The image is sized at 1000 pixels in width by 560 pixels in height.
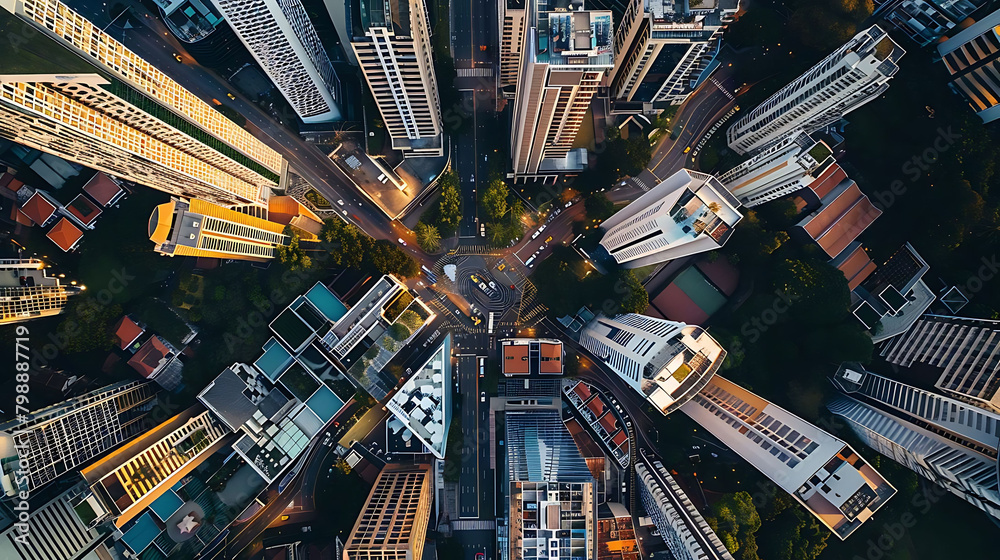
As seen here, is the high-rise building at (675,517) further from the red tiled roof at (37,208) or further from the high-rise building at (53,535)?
the red tiled roof at (37,208)

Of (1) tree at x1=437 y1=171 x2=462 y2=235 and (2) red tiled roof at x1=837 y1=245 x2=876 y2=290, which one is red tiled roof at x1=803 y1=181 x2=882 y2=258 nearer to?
(2) red tiled roof at x1=837 y1=245 x2=876 y2=290

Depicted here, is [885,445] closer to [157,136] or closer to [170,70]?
[157,136]

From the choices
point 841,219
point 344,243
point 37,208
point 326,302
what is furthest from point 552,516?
point 37,208

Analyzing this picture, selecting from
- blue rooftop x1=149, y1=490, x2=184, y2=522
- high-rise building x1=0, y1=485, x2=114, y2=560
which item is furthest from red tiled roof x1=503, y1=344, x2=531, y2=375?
high-rise building x1=0, y1=485, x2=114, y2=560

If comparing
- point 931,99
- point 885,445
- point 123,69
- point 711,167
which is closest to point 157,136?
point 123,69

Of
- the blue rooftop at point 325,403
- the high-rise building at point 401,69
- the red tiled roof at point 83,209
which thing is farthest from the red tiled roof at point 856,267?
the red tiled roof at point 83,209

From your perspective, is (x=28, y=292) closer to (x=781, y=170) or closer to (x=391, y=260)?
(x=391, y=260)
